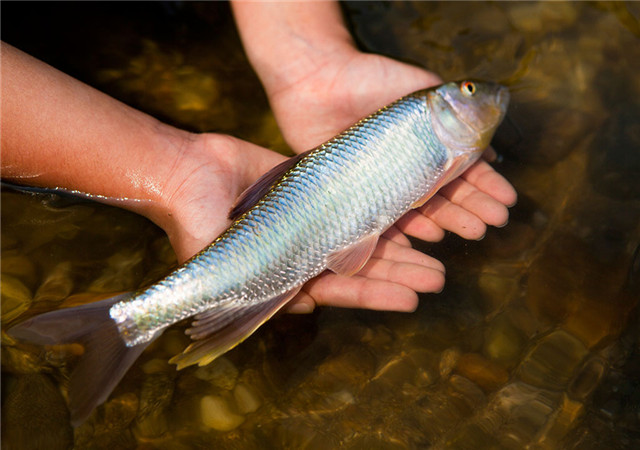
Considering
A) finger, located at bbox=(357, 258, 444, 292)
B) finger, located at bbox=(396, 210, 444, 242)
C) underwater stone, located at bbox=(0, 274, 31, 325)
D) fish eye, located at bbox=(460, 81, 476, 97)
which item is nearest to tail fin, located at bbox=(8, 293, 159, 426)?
underwater stone, located at bbox=(0, 274, 31, 325)

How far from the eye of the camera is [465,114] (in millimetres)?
2688

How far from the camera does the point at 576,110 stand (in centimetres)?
344

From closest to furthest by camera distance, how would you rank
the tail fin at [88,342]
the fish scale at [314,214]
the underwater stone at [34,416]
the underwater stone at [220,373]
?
the tail fin at [88,342]
the fish scale at [314,214]
the underwater stone at [34,416]
the underwater stone at [220,373]

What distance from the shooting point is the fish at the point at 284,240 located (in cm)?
209

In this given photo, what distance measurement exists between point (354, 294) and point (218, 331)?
25.1 inches

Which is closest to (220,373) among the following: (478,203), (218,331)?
(218,331)

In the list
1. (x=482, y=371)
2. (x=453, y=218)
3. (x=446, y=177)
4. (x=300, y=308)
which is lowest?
(x=482, y=371)

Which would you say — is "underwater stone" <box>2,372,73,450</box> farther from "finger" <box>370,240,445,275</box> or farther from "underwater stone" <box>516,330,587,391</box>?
"underwater stone" <box>516,330,587,391</box>

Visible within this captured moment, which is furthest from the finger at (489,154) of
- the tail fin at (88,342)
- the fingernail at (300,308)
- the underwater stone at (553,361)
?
the tail fin at (88,342)

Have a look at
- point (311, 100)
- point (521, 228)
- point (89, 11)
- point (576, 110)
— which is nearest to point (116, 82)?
point (89, 11)

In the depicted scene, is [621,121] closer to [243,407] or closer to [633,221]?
[633,221]

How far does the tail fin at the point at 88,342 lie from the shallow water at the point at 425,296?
0.16 metres

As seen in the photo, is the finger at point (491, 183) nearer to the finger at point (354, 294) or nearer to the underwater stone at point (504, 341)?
the underwater stone at point (504, 341)

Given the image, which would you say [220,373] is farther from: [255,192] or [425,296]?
[425,296]
